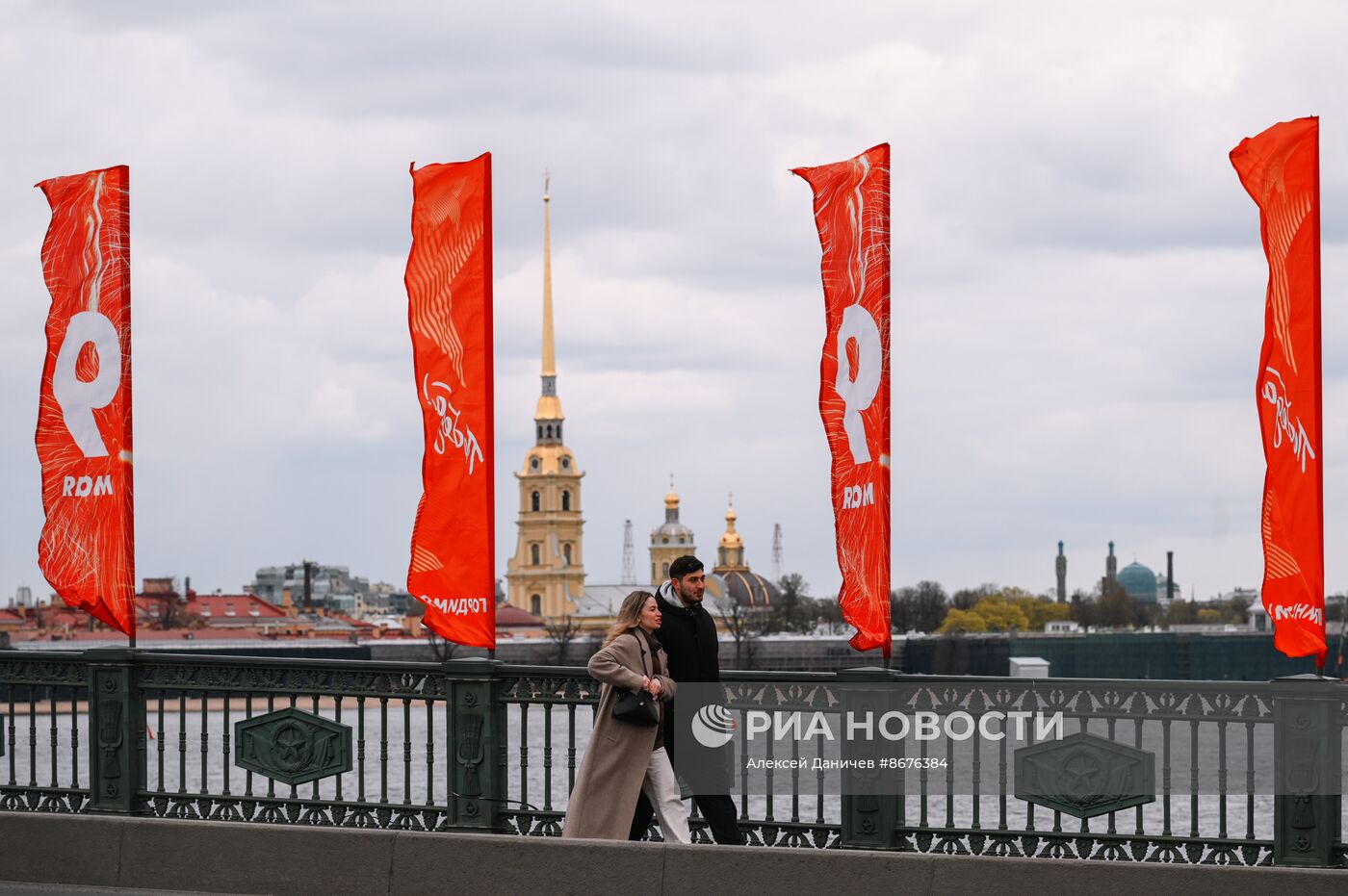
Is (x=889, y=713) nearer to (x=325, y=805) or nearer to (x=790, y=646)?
(x=325, y=805)

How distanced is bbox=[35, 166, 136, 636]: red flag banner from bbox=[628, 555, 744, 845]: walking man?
12.5 ft

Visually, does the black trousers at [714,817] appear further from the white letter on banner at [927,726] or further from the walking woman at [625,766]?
the white letter on banner at [927,726]

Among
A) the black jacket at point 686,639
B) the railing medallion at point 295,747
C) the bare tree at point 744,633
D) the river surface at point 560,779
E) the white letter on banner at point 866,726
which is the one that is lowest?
the bare tree at point 744,633

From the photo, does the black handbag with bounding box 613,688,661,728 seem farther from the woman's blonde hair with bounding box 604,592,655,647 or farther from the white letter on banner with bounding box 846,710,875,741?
the white letter on banner with bounding box 846,710,875,741

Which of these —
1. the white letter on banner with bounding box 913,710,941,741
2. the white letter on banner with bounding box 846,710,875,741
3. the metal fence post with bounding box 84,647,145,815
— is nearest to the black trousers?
the white letter on banner with bounding box 846,710,875,741

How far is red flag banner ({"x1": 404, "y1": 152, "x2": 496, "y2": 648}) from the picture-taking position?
38.4 feet

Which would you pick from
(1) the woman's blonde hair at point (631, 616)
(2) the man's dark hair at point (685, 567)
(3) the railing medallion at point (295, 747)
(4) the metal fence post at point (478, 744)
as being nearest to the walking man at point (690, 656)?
(2) the man's dark hair at point (685, 567)

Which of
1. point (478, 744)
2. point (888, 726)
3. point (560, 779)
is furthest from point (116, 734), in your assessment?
point (560, 779)

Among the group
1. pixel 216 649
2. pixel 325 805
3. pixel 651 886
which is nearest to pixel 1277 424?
pixel 651 886

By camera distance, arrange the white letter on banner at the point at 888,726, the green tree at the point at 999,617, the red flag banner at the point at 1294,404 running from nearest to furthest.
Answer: the red flag banner at the point at 1294,404 < the white letter on banner at the point at 888,726 < the green tree at the point at 999,617

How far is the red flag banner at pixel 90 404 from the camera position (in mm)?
12672

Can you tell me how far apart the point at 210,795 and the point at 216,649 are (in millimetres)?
106626

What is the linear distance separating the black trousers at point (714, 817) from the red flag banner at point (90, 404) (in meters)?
3.76

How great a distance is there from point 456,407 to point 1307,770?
5113 mm
